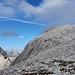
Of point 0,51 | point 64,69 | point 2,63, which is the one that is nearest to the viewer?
point 64,69

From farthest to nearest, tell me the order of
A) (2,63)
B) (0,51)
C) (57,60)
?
(0,51) < (2,63) < (57,60)

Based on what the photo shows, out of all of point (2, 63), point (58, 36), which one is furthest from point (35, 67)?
point (2, 63)

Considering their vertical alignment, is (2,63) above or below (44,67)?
above

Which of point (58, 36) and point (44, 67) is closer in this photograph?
point (44, 67)

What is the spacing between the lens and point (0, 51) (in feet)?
209

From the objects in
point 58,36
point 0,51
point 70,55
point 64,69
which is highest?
point 0,51

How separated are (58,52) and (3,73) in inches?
196

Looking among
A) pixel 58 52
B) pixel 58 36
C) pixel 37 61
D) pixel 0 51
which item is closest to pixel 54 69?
pixel 37 61

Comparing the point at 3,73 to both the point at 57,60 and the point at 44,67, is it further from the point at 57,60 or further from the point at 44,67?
the point at 57,60

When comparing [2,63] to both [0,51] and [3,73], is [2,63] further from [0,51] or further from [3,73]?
[3,73]

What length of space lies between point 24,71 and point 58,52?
3.75 metres

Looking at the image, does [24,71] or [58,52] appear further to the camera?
[58,52]

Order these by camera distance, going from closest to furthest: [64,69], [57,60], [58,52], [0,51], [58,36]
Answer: [64,69] → [57,60] → [58,52] → [58,36] → [0,51]

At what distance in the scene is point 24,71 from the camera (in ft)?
48.4
